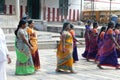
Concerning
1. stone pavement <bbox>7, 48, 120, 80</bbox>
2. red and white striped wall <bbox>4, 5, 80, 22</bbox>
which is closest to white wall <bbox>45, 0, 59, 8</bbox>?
red and white striped wall <bbox>4, 5, 80, 22</bbox>

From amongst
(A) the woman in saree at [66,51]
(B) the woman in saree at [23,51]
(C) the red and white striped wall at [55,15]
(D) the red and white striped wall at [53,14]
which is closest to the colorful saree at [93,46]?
(A) the woman in saree at [66,51]

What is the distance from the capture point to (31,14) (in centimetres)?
2556

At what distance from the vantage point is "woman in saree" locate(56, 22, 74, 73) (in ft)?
29.5

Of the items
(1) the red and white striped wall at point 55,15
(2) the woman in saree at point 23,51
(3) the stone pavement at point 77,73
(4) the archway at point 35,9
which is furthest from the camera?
(1) the red and white striped wall at point 55,15

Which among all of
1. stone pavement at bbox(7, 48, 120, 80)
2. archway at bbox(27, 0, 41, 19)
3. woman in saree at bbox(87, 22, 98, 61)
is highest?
archway at bbox(27, 0, 41, 19)

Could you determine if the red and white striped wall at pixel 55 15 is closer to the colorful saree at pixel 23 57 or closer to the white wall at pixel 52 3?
the white wall at pixel 52 3

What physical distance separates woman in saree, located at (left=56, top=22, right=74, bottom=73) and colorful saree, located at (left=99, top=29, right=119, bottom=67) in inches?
46.3

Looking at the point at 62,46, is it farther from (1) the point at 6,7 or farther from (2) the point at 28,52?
(1) the point at 6,7

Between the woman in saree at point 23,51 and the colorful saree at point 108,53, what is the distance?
2.27 m

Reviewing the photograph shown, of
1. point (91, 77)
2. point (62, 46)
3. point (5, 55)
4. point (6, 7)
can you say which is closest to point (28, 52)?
point (62, 46)

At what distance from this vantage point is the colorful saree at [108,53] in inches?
378

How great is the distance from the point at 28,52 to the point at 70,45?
45.3 inches

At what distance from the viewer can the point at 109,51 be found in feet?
31.8

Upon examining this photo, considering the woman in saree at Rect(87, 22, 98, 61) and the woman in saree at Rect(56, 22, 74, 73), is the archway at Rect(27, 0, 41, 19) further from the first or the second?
the woman in saree at Rect(56, 22, 74, 73)
